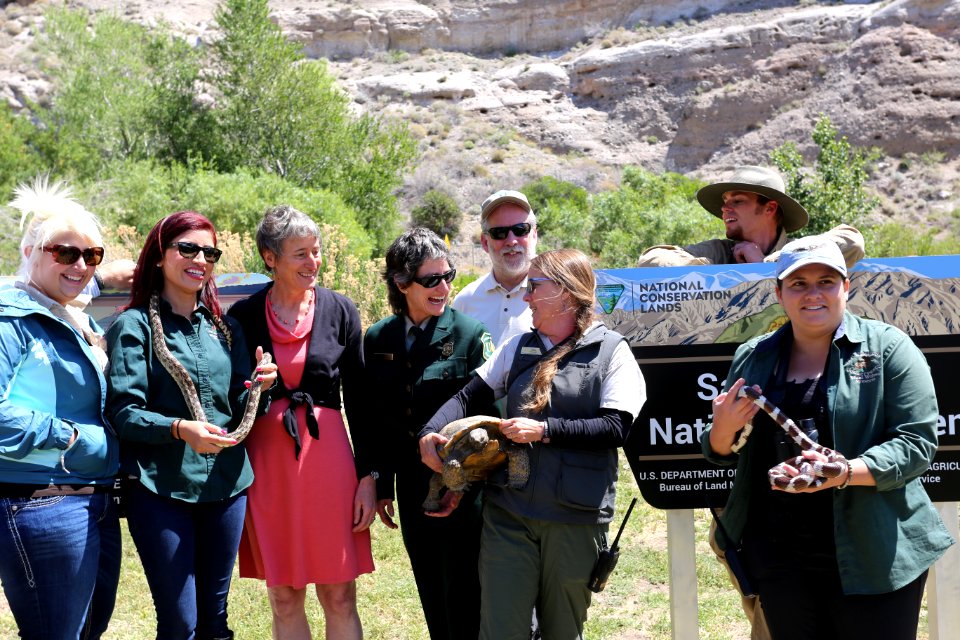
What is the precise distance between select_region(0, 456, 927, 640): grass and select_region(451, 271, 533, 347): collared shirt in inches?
78.6

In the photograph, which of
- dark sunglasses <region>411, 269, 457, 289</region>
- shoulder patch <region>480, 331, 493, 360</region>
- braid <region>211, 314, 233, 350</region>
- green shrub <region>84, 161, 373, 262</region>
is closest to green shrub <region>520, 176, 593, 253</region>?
green shrub <region>84, 161, 373, 262</region>

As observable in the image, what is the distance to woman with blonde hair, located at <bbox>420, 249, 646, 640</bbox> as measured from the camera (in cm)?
315

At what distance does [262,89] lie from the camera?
100.0ft

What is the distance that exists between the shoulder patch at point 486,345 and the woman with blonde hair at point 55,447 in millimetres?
1451

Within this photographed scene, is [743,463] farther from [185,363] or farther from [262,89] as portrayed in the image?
[262,89]

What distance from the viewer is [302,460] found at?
356 cm

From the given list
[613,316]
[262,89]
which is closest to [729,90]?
[262,89]

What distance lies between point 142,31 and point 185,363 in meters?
37.7

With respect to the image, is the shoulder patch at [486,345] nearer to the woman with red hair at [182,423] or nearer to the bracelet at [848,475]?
the woman with red hair at [182,423]

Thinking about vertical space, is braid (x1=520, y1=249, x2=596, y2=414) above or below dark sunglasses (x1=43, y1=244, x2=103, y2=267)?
below

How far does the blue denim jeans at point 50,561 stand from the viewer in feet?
9.43

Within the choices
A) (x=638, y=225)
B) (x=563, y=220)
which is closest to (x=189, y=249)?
(x=638, y=225)

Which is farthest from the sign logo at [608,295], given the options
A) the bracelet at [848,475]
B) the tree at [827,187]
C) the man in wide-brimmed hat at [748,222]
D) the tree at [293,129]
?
the tree at [293,129]

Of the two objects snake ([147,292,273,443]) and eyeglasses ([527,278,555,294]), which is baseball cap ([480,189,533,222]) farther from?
snake ([147,292,273,443])
